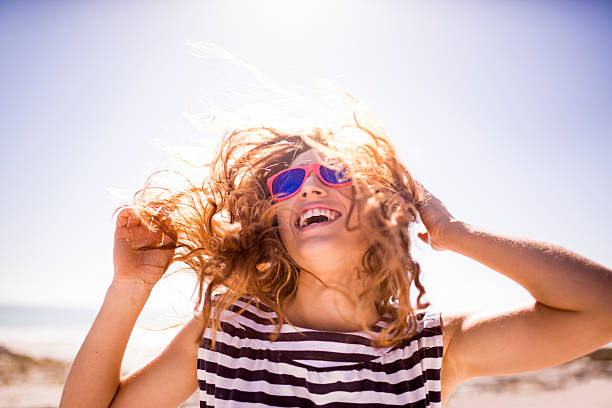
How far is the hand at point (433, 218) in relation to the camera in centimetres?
232

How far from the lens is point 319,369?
7.26 ft

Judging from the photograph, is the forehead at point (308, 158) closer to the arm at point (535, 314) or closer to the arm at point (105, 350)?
the arm at point (535, 314)

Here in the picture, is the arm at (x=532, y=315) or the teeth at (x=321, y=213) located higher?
the teeth at (x=321, y=213)

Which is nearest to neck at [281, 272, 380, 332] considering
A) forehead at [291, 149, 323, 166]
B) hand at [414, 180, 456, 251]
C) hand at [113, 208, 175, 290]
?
hand at [414, 180, 456, 251]

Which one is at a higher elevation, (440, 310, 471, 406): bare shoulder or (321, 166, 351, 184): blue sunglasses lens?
(321, 166, 351, 184): blue sunglasses lens

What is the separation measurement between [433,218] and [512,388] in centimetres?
753

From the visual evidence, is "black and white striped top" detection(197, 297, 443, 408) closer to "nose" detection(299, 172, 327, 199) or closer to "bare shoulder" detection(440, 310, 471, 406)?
"bare shoulder" detection(440, 310, 471, 406)

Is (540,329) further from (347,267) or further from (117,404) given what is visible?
(117,404)

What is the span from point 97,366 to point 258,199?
4.66ft

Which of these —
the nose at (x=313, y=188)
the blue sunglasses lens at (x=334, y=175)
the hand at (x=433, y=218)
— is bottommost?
the hand at (x=433, y=218)

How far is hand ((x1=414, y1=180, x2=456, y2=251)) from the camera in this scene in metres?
2.32

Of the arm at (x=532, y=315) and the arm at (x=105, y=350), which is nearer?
the arm at (x=532, y=315)

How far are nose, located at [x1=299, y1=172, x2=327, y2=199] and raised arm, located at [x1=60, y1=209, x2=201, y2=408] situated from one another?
1077 millimetres

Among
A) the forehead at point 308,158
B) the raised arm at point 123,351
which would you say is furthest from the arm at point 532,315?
the raised arm at point 123,351
